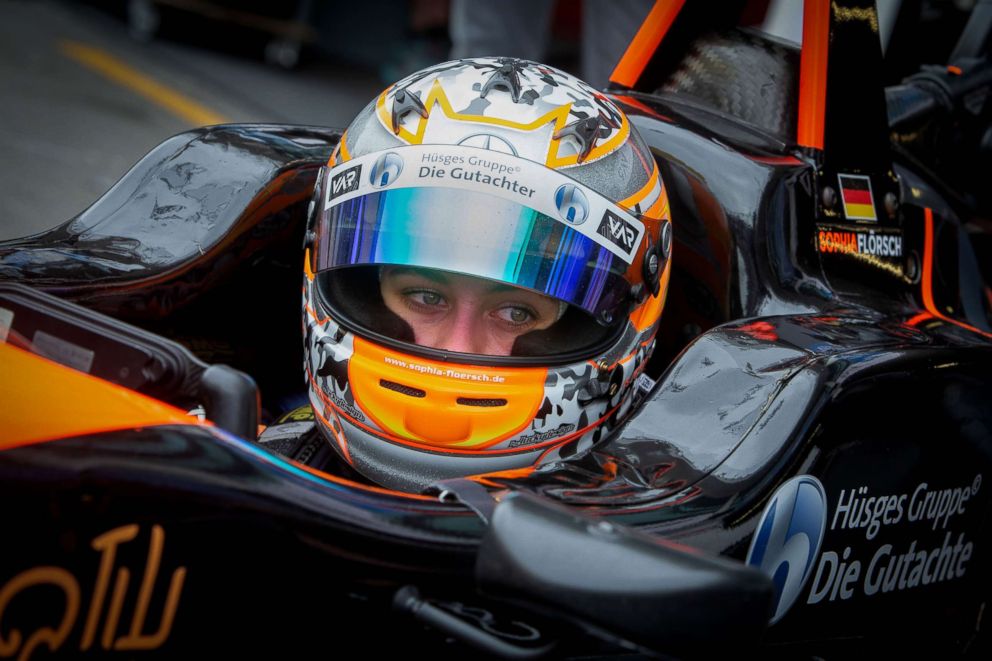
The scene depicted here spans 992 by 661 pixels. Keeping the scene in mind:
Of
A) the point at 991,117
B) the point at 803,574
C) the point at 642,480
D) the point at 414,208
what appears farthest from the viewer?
the point at 991,117

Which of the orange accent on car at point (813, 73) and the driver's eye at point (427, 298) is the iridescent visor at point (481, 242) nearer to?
the driver's eye at point (427, 298)

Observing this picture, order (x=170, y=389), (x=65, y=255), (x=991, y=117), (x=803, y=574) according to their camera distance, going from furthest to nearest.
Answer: (x=991, y=117) → (x=65, y=255) → (x=803, y=574) → (x=170, y=389)

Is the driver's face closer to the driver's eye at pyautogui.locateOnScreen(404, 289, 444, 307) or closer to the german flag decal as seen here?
the driver's eye at pyautogui.locateOnScreen(404, 289, 444, 307)

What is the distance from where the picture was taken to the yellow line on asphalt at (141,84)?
21.1 ft

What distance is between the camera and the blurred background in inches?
197

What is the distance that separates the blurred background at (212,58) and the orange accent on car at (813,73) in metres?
0.75

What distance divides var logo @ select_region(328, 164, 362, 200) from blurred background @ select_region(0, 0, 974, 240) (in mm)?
1612

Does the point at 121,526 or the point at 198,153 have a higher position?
the point at 198,153

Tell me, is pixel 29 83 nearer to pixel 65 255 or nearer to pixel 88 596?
pixel 65 255

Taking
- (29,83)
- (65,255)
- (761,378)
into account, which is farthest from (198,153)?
(29,83)

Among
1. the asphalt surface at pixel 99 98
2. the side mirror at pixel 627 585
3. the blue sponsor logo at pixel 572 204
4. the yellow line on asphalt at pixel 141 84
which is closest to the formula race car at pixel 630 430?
the side mirror at pixel 627 585

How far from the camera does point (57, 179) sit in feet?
16.7

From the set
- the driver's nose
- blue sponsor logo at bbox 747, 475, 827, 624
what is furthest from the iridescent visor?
blue sponsor logo at bbox 747, 475, 827, 624

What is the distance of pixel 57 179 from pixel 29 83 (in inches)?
73.2
